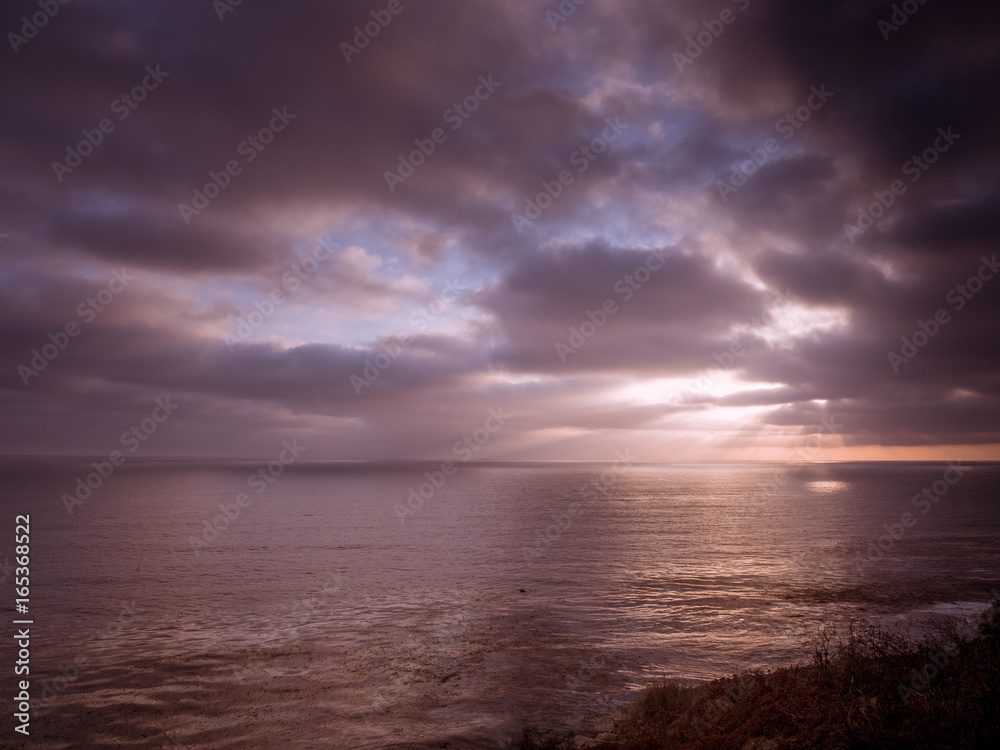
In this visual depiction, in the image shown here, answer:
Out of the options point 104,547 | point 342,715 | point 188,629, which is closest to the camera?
point 342,715

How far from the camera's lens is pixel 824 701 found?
433 inches

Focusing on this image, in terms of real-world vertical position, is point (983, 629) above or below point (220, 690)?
above

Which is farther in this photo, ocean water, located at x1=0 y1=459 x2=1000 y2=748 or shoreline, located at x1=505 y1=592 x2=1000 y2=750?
ocean water, located at x1=0 y1=459 x2=1000 y2=748

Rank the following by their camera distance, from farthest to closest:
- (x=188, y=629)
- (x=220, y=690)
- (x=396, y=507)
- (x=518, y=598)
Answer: (x=396, y=507)
(x=518, y=598)
(x=188, y=629)
(x=220, y=690)

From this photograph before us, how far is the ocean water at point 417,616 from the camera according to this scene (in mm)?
17156

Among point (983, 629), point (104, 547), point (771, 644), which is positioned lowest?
point (771, 644)

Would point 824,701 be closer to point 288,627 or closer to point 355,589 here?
point 288,627

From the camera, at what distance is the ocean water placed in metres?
17.2

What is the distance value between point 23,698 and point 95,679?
212 centimetres

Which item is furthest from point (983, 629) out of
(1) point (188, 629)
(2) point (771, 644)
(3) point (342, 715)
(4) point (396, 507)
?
(4) point (396, 507)

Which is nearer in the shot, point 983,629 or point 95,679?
point 983,629

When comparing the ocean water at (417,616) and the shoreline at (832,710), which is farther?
the ocean water at (417,616)

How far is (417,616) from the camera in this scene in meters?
28.8

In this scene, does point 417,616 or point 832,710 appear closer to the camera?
point 832,710
